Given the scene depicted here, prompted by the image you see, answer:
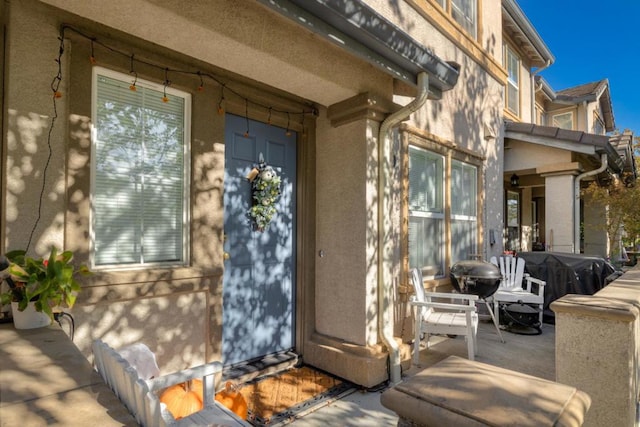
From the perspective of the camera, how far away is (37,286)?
1733mm

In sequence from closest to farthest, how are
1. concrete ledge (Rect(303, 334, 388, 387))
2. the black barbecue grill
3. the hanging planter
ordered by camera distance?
concrete ledge (Rect(303, 334, 388, 387)), the hanging planter, the black barbecue grill

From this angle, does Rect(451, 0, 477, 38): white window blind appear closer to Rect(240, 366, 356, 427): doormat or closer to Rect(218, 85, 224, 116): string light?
Rect(218, 85, 224, 116): string light

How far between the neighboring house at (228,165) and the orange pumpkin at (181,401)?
332 millimetres

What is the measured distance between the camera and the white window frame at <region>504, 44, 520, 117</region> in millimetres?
7968

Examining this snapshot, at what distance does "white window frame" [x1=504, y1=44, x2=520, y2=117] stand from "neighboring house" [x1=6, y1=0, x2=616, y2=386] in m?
4.18

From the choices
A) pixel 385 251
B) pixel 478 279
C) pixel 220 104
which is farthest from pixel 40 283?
pixel 478 279

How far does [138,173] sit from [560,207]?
7.39 m

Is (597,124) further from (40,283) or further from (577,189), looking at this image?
(40,283)

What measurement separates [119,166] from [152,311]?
1.07 meters

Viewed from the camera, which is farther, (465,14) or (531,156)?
(531,156)

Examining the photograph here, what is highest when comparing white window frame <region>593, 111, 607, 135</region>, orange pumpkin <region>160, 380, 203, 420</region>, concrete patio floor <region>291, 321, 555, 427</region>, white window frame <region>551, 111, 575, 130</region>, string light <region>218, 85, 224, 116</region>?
white window frame <region>593, 111, 607, 135</region>

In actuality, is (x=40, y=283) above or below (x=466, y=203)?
below

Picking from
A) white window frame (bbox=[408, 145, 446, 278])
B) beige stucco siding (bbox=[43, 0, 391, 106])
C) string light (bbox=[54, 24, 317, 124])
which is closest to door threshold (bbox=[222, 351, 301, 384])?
white window frame (bbox=[408, 145, 446, 278])

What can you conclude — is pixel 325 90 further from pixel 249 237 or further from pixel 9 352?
pixel 9 352
